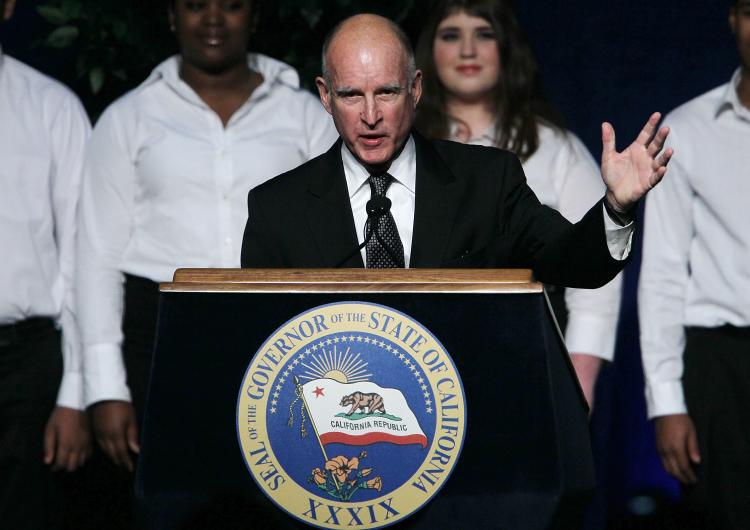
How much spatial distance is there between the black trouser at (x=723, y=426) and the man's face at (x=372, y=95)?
1463 mm

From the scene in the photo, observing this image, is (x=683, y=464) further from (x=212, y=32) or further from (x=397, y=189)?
(x=212, y=32)

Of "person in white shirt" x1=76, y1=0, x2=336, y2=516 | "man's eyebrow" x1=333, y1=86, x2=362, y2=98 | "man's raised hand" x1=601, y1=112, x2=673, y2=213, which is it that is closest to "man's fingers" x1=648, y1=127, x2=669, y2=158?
"man's raised hand" x1=601, y1=112, x2=673, y2=213

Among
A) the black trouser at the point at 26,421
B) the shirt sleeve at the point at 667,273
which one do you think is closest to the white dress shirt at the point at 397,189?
the shirt sleeve at the point at 667,273

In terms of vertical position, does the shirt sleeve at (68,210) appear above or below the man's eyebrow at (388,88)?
below

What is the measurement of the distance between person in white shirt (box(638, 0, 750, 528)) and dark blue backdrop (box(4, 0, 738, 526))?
83 centimetres

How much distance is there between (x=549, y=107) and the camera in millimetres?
3822

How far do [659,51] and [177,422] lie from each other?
113 inches

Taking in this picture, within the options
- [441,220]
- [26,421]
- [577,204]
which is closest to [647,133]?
[441,220]

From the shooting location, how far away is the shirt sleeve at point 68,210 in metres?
3.55

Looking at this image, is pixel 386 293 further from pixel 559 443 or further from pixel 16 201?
pixel 16 201

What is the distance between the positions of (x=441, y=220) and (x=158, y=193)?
1268mm

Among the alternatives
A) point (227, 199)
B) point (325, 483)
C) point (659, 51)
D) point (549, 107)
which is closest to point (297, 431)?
point (325, 483)

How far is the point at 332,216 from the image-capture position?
242 centimetres

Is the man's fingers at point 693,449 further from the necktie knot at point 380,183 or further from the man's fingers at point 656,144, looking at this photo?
the man's fingers at point 656,144
